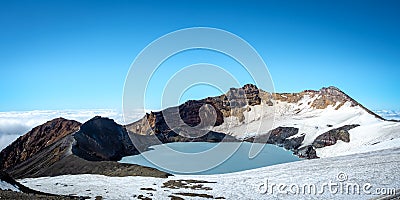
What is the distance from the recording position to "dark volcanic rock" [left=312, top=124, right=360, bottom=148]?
12300cm

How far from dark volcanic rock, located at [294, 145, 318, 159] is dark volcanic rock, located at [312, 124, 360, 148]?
2680 millimetres

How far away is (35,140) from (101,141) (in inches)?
1496

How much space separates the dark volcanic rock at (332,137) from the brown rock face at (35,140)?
307 ft

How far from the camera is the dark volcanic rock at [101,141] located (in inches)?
3979

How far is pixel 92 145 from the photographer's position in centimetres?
11044

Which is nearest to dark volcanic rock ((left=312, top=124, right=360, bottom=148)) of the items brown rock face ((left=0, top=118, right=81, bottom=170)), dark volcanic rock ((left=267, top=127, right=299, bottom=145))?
dark volcanic rock ((left=267, top=127, right=299, bottom=145))

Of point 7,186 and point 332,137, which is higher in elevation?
point 332,137

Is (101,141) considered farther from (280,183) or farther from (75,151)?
(280,183)

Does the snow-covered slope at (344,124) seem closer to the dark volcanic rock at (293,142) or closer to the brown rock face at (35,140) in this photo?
the dark volcanic rock at (293,142)

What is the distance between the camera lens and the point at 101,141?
12412cm

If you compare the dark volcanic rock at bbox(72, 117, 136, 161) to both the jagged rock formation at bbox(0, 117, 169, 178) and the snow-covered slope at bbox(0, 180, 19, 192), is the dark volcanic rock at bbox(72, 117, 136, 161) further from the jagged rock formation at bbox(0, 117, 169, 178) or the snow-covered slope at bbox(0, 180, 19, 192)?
the snow-covered slope at bbox(0, 180, 19, 192)

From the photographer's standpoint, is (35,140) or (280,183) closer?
(280,183)

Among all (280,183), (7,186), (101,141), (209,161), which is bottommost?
(209,161)

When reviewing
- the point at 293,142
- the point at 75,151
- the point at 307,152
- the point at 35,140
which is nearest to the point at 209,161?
the point at 75,151
